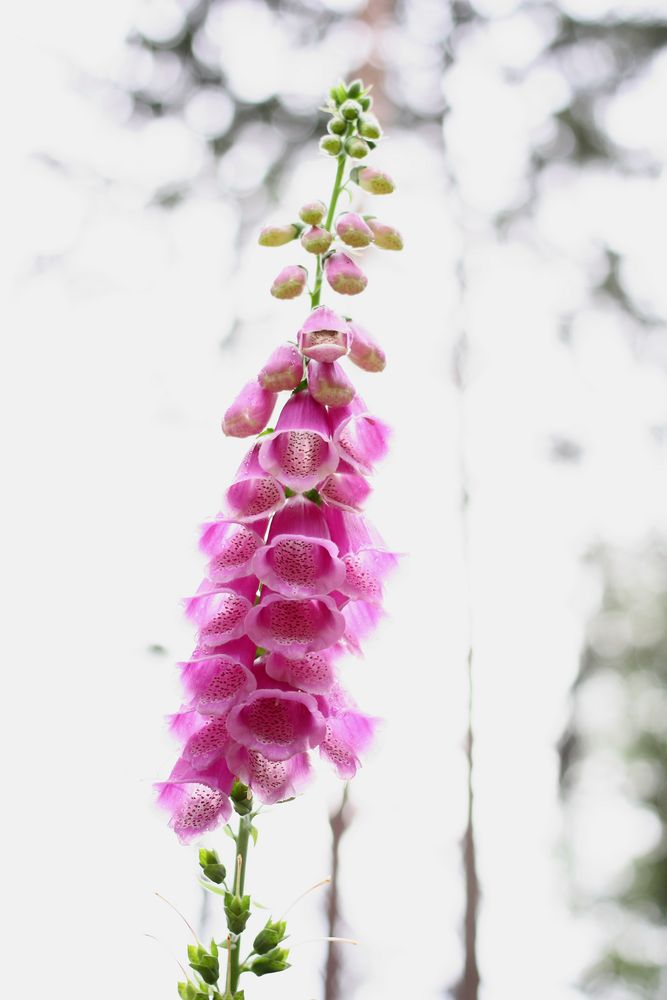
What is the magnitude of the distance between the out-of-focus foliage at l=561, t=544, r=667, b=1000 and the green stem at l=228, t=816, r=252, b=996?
7.95m

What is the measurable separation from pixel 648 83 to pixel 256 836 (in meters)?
6.62

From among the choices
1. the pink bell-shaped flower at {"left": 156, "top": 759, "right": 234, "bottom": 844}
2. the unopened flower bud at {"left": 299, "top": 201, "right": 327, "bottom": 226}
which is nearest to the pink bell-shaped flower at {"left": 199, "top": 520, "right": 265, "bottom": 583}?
the pink bell-shaped flower at {"left": 156, "top": 759, "right": 234, "bottom": 844}

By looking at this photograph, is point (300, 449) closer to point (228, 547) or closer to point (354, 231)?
point (228, 547)

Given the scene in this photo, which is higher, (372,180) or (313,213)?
(372,180)

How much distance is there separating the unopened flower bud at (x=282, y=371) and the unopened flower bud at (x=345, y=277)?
0.33 ft

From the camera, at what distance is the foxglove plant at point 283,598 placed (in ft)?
3.43

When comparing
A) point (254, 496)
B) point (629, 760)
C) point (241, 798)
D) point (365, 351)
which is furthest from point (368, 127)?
point (629, 760)

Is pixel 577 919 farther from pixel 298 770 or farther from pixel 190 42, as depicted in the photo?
pixel 298 770

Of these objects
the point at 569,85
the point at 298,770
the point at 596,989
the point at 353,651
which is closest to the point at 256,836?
the point at 298,770

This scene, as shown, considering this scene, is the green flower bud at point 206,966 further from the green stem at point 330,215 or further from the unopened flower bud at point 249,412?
the green stem at point 330,215

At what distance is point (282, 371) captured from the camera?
1.21m

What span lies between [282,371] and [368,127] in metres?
0.42

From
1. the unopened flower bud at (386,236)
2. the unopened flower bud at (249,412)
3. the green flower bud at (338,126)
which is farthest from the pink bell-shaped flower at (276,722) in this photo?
the green flower bud at (338,126)

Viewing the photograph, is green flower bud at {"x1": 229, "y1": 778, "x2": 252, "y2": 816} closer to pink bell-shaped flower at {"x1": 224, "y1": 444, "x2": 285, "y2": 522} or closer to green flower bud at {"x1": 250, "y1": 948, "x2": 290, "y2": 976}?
green flower bud at {"x1": 250, "y1": 948, "x2": 290, "y2": 976}
